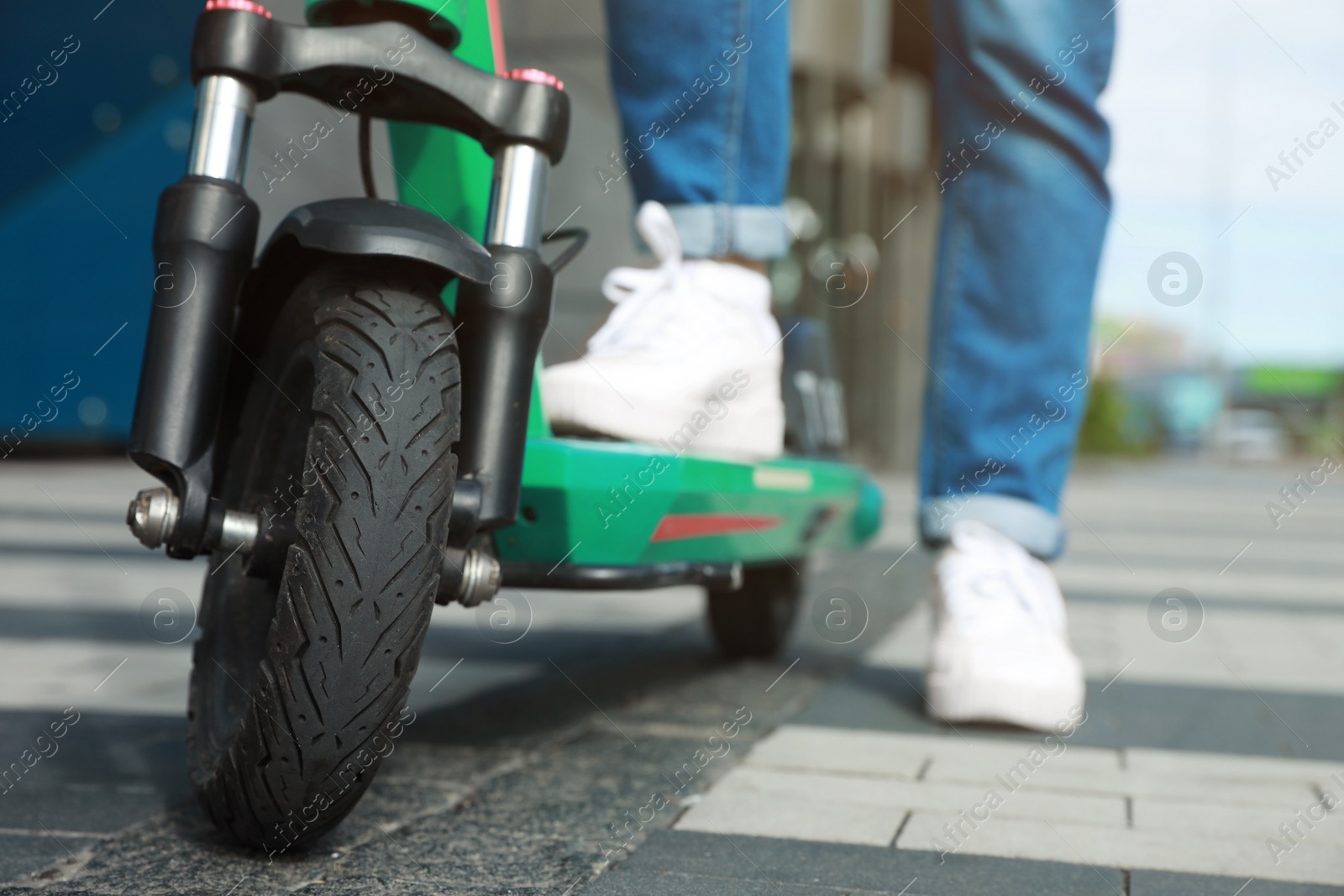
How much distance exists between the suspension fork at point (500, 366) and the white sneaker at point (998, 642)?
88 cm

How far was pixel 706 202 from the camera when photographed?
1.89 metres

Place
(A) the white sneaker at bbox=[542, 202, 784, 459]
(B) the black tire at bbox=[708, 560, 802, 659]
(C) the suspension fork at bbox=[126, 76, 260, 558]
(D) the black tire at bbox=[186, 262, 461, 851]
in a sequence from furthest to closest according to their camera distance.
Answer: (B) the black tire at bbox=[708, 560, 802, 659], (A) the white sneaker at bbox=[542, 202, 784, 459], (C) the suspension fork at bbox=[126, 76, 260, 558], (D) the black tire at bbox=[186, 262, 461, 851]

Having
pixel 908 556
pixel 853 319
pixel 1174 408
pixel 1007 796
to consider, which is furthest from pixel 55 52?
pixel 1174 408

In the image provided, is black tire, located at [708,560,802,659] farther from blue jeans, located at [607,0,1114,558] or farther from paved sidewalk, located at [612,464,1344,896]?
blue jeans, located at [607,0,1114,558]

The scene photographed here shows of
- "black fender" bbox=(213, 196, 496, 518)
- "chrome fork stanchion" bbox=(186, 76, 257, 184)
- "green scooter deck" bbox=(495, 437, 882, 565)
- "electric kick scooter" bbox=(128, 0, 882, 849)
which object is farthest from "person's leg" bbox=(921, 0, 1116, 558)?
"chrome fork stanchion" bbox=(186, 76, 257, 184)

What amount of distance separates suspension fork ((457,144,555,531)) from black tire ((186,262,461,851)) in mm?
75

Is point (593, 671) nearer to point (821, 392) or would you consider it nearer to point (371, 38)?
point (821, 392)

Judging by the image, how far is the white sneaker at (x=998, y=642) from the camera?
1.82 meters

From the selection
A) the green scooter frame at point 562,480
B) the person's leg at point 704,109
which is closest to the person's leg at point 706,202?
the person's leg at point 704,109

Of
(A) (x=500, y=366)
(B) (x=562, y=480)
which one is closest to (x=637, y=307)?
(B) (x=562, y=480)

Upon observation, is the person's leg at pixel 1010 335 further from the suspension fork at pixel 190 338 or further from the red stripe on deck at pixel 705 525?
the suspension fork at pixel 190 338

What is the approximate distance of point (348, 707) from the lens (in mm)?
1037

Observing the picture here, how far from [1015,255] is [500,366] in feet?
3.47

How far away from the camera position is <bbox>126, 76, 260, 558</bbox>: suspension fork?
1.12 metres
